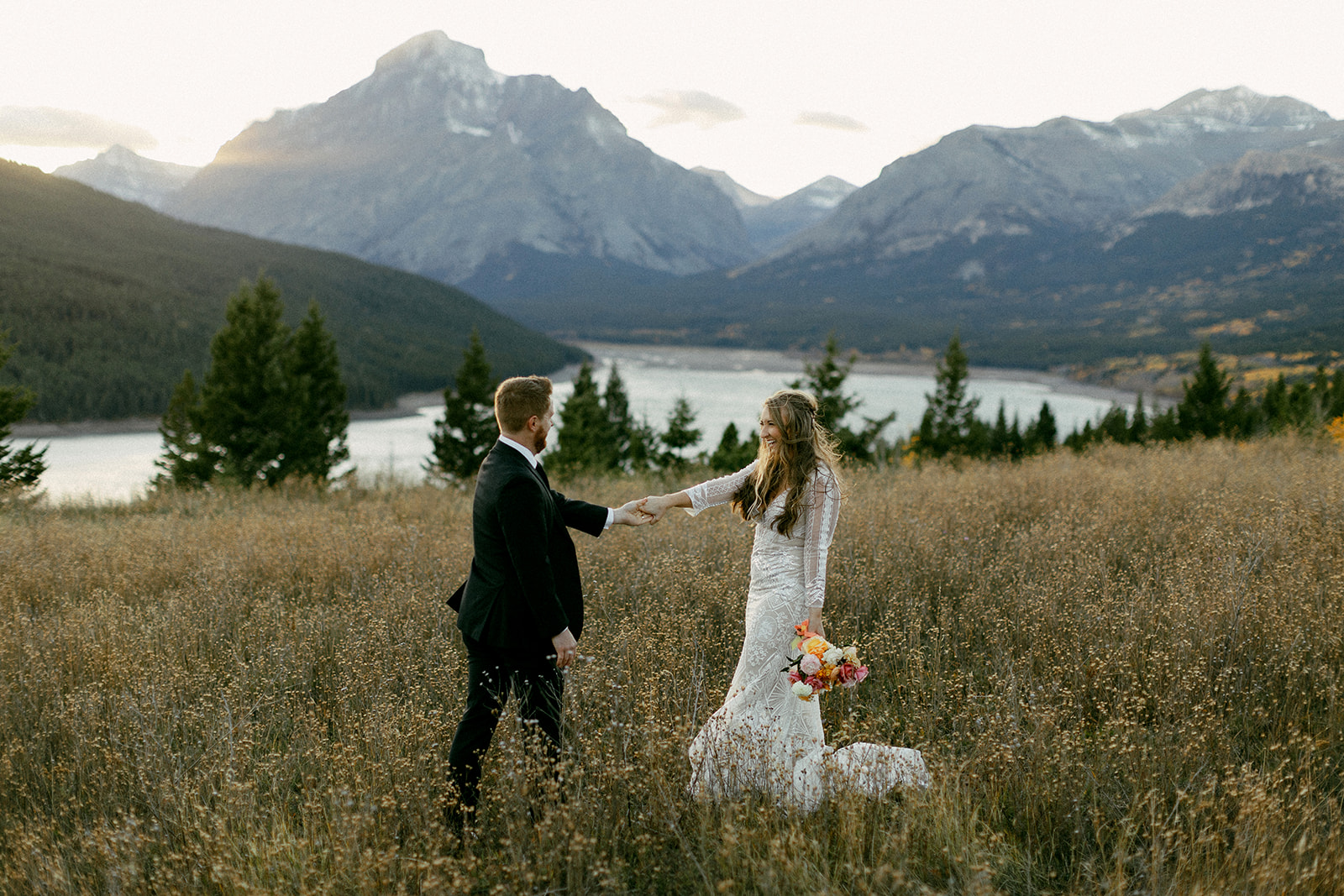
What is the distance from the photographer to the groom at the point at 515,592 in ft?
10.6

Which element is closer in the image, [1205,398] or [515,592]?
[515,592]

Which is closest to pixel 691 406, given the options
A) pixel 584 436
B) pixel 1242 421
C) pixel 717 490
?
pixel 584 436

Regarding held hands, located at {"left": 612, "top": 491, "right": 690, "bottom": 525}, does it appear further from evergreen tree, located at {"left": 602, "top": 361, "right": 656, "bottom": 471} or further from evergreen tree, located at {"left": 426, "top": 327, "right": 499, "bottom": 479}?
evergreen tree, located at {"left": 426, "top": 327, "right": 499, "bottom": 479}

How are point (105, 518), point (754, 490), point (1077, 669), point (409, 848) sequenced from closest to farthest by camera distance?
point (409, 848) < point (754, 490) < point (1077, 669) < point (105, 518)

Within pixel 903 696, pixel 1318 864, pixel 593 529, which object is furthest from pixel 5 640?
pixel 1318 864

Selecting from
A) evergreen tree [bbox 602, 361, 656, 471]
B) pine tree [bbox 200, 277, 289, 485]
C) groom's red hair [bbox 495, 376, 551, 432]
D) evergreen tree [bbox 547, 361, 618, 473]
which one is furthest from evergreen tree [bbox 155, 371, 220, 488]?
groom's red hair [bbox 495, 376, 551, 432]

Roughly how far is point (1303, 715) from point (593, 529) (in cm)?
378

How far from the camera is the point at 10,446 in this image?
54.5ft

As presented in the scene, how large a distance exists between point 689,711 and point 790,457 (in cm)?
143

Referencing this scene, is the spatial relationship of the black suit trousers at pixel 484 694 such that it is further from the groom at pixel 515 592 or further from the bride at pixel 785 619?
the bride at pixel 785 619

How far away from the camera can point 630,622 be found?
5.32 metres

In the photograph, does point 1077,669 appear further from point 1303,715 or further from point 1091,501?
point 1091,501

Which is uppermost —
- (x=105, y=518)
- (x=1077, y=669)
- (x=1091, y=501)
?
(x=1091, y=501)

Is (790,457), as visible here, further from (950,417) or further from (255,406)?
(950,417)
